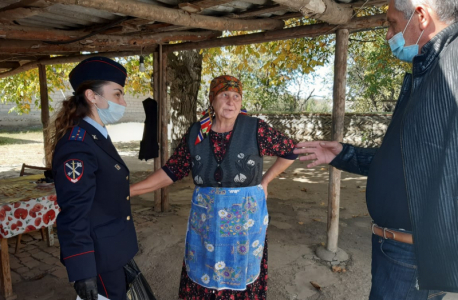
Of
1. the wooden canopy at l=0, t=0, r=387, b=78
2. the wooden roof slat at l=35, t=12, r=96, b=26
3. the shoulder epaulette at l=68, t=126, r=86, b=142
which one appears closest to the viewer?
the shoulder epaulette at l=68, t=126, r=86, b=142

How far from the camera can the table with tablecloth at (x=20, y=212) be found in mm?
3283

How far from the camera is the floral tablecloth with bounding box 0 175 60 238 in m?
3.28

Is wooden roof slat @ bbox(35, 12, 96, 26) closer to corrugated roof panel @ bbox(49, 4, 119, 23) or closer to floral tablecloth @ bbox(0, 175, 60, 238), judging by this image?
corrugated roof panel @ bbox(49, 4, 119, 23)

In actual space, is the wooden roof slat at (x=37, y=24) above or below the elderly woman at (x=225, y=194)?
above

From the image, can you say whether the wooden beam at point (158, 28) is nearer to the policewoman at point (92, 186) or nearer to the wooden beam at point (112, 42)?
the wooden beam at point (112, 42)

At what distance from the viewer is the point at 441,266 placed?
1373 millimetres

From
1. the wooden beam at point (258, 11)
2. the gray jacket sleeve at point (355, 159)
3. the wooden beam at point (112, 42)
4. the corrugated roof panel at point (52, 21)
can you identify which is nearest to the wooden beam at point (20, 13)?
the corrugated roof panel at point (52, 21)

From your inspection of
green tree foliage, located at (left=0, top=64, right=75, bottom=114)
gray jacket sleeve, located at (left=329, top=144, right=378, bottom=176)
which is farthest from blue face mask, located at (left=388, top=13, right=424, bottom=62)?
green tree foliage, located at (left=0, top=64, right=75, bottom=114)

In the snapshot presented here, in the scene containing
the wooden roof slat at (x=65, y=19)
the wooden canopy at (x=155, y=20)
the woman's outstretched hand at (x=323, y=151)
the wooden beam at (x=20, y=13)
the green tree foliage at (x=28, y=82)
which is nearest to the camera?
the woman's outstretched hand at (x=323, y=151)

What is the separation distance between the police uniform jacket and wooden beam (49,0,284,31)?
119 cm

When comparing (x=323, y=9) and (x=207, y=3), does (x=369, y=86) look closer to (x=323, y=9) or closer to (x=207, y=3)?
(x=323, y=9)

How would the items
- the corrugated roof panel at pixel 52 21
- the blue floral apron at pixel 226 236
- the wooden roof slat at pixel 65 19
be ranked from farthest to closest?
the corrugated roof panel at pixel 52 21
the wooden roof slat at pixel 65 19
the blue floral apron at pixel 226 236

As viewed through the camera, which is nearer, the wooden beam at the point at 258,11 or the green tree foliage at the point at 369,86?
the wooden beam at the point at 258,11

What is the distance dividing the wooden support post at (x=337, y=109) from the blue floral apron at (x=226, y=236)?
6.12ft
